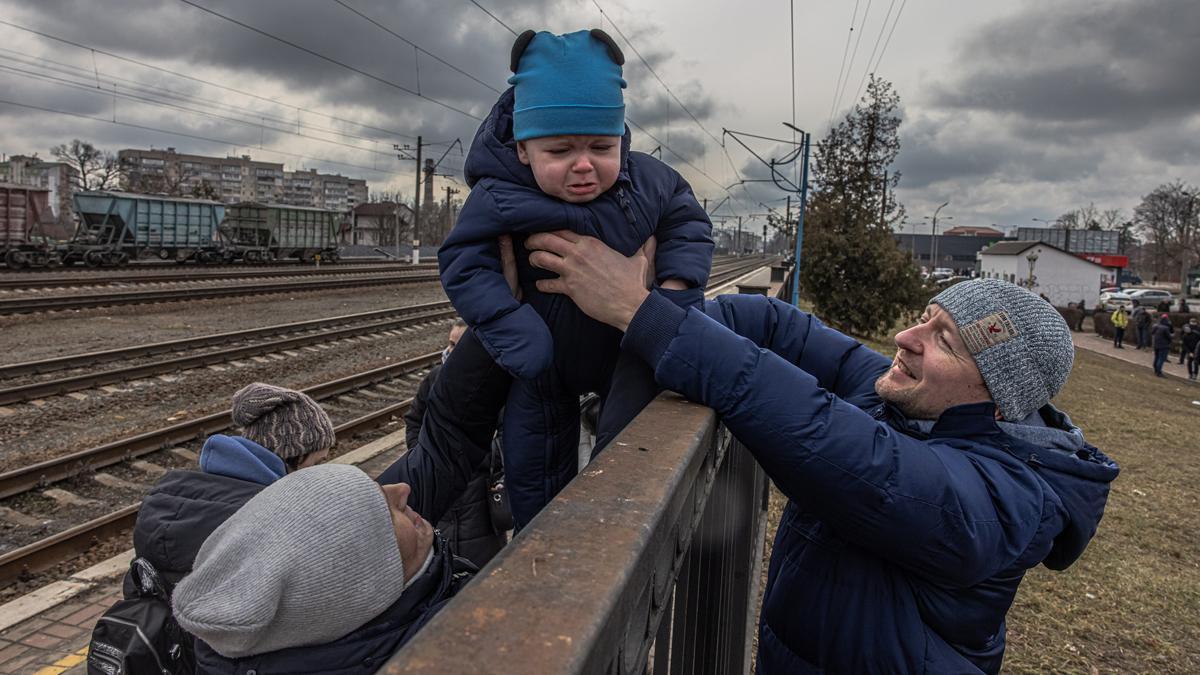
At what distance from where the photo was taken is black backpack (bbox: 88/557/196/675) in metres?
1.93

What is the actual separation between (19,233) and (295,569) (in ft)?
101

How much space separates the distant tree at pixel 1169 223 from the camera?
67.1 metres

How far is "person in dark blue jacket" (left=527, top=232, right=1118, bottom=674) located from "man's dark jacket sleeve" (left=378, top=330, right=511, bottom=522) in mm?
354

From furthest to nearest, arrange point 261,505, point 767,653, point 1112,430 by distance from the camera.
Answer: point 1112,430, point 767,653, point 261,505

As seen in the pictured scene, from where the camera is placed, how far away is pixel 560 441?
6.57 feet

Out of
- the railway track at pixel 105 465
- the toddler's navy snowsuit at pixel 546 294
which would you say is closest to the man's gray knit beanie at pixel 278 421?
the toddler's navy snowsuit at pixel 546 294

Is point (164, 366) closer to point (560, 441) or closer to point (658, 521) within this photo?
point (560, 441)

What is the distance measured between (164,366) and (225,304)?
785cm

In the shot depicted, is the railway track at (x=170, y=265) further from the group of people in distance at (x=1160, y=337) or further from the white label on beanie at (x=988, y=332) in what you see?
the group of people in distance at (x=1160, y=337)

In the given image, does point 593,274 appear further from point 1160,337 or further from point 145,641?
point 1160,337

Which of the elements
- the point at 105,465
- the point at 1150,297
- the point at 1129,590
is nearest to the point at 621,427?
the point at 1129,590

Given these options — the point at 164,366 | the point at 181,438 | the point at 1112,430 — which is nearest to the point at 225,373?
the point at 164,366

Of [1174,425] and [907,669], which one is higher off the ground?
[907,669]

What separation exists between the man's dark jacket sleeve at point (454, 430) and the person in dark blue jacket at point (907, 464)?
354mm
